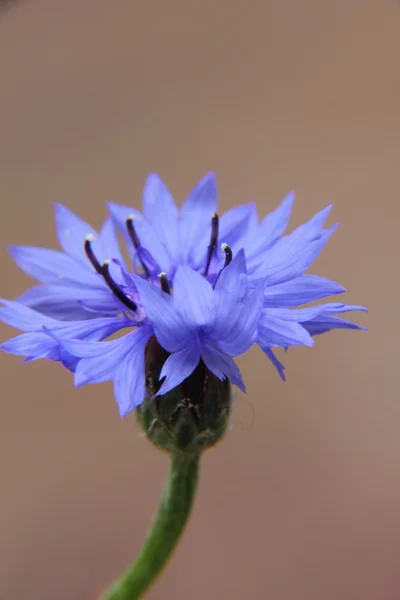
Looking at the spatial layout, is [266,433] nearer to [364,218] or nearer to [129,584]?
[364,218]

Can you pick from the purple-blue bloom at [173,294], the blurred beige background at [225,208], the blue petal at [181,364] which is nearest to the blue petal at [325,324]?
the purple-blue bloom at [173,294]

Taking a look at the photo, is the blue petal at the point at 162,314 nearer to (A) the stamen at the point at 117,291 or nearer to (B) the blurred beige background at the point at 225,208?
(A) the stamen at the point at 117,291

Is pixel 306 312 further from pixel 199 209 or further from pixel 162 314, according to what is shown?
pixel 199 209

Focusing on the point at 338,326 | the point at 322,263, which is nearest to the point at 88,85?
the point at 322,263

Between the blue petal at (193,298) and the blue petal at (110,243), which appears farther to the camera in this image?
the blue petal at (110,243)

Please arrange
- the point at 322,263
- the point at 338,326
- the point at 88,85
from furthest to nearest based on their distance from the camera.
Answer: the point at 88,85 → the point at 322,263 → the point at 338,326

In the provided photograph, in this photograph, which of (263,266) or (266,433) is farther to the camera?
(266,433)

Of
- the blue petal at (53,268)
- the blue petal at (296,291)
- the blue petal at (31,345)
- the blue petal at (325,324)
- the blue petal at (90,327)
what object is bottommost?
the blue petal at (325,324)
